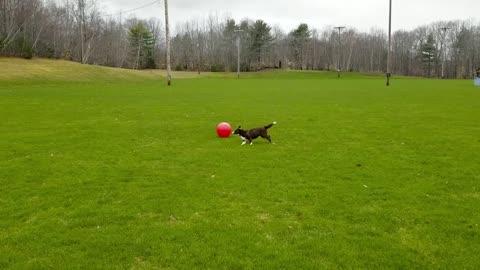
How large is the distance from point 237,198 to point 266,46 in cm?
12607

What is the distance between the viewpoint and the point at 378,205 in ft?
23.9

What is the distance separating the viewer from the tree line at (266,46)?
3814 inches

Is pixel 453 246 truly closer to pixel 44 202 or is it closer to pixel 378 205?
pixel 378 205

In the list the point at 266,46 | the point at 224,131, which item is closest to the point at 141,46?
the point at 266,46

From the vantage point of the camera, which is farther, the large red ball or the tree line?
the tree line

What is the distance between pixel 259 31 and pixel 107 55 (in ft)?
164

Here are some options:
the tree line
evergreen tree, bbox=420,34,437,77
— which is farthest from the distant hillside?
evergreen tree, bbox=420,34,437,77

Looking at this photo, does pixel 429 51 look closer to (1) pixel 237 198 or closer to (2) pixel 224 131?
(2) pixel 224 131

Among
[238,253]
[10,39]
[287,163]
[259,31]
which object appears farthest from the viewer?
[259,31]

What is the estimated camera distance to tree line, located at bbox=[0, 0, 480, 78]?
3814 inches

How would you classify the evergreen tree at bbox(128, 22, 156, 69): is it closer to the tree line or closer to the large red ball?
the tree line

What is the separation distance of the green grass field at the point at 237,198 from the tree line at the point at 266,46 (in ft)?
278

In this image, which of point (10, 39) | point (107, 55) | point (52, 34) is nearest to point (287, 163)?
point (10, 39)

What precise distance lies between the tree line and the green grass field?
84.6m
